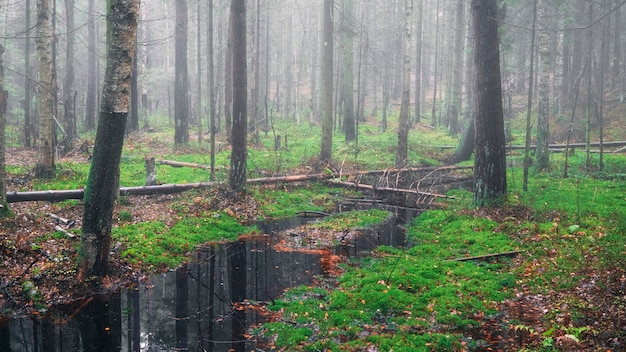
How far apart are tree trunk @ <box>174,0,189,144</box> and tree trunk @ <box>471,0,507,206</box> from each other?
52.2 feet

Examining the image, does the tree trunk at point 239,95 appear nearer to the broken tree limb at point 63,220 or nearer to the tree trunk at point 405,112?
the broken tree limb at point 63,220

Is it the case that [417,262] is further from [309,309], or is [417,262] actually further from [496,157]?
[496,157]

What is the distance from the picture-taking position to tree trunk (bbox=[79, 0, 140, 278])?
803cm

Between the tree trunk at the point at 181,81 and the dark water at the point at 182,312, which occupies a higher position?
the tree trunk at the point at 181,81

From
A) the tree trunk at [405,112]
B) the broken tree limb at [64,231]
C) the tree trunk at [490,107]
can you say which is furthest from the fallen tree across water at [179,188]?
the tree trunk at [490,107]

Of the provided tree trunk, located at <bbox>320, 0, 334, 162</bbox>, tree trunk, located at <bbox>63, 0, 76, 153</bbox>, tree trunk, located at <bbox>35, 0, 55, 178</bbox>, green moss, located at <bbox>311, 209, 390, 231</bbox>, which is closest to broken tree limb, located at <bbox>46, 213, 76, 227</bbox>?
tree trunk, located at <bbox>35, 0, 55, 178</bbox>

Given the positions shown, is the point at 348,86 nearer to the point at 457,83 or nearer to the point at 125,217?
the point at 457,83

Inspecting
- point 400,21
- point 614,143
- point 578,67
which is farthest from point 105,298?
point 400,21

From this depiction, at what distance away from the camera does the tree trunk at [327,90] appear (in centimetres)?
2000

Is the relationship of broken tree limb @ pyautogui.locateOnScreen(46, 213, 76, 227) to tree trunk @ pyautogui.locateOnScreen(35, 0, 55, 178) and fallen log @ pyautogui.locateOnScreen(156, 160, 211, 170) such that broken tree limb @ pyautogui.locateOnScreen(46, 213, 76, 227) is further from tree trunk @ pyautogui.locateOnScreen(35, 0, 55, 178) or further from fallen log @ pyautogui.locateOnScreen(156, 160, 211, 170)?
fallen log @ pyautogui.locateOnScreen(156, 160, 211, 170)

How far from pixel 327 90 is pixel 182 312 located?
46.5 feet

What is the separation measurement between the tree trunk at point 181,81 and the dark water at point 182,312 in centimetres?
1420

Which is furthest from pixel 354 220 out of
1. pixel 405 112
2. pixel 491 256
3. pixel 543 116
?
pixel 543 116

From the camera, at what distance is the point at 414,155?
2248 cm
